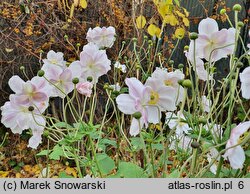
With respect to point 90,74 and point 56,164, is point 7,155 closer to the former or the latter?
point 56,164

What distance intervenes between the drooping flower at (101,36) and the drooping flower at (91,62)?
0.84 ft

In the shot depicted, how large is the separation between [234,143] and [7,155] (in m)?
3.14

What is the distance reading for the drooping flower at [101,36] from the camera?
1.32 meters

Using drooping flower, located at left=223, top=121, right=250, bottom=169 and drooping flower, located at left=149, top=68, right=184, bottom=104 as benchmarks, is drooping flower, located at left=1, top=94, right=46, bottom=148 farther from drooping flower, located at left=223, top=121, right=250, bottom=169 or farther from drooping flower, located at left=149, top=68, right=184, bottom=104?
drooping flower, located at left=223, top=121, right=250, bottom=169

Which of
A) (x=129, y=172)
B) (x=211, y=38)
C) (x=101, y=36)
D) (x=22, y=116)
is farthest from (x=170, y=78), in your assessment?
(x=101, y=36)

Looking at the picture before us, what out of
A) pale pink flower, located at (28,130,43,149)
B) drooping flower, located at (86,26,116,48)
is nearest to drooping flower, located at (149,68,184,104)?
pale pink flower, located at (28,130,43,149)

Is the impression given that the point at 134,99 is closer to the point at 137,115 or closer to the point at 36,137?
the point at 137,115

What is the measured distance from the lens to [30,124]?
94 centimetres

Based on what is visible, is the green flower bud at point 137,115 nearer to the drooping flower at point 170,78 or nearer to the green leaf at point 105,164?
the drooping flower at point 170,78

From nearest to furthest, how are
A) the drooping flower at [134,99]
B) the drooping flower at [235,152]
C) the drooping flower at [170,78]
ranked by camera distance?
the drooping flower at [235,152] < the drooping flower at [134,99] < the drooping flower at [170,78]

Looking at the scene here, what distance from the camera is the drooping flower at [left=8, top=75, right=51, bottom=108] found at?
0.89 m

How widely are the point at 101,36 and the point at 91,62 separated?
1.04ft

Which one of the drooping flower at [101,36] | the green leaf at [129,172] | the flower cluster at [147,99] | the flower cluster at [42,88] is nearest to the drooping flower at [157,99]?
the flower cluster at [147,99]

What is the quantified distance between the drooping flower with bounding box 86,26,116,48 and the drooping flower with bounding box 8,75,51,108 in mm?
422
